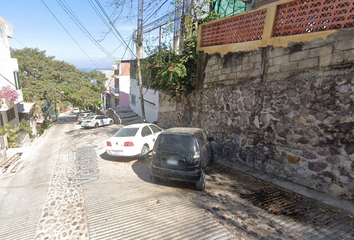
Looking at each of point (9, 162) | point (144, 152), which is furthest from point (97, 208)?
point (9, 162)

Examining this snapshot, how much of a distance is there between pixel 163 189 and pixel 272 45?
513cm

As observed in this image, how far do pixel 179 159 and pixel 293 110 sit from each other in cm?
335

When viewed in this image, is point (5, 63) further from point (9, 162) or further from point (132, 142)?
point (132, 142)

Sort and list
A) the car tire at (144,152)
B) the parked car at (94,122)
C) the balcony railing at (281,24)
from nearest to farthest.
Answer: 1. the balcony railing at (281,24)
2. the car tire at (144,152)
3. the parked car at (94,122)

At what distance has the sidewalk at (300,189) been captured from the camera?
4.07 metres

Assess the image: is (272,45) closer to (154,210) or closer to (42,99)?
(154,210)

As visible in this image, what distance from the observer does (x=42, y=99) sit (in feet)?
65.6

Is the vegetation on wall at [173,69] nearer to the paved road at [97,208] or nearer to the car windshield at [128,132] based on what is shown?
the car windshield at [128,132]

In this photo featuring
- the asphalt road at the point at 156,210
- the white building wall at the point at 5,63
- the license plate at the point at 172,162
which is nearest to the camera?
the asphalt road at the point at 156,210

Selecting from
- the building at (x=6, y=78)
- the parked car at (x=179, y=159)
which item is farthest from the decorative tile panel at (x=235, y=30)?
the building at (x=6, y=78)

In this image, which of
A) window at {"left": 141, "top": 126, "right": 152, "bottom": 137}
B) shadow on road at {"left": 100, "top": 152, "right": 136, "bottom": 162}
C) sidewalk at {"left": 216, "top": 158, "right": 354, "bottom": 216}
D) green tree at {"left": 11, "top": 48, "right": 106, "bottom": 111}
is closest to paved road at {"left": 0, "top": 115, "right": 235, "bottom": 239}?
shadow on road at {"left": 100, "top": 152, "right": 136, "bottom": 162}

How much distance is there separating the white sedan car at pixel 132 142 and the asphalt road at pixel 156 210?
1.27 metres

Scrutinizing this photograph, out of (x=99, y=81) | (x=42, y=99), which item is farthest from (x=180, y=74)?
(x=99, y=81)

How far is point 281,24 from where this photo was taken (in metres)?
5.35
